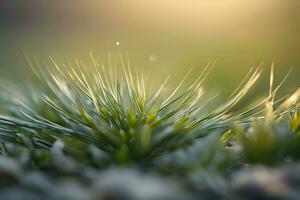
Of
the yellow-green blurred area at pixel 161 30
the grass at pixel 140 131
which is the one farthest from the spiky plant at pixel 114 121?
the yellow-green blurred area at pixel 161 30

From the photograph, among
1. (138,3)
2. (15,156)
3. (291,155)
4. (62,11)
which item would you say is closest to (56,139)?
(15,156)

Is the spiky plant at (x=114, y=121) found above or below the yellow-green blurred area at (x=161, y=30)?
below

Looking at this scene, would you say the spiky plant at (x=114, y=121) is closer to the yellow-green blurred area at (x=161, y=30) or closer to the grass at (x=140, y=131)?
the grass at (x=140, y=131)

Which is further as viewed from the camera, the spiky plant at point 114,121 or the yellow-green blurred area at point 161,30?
the yellow-green blurred area at point 161,30

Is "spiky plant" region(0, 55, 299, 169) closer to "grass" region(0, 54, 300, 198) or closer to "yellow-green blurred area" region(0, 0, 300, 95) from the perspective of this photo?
"grass" region(0, 54, 300, 198)

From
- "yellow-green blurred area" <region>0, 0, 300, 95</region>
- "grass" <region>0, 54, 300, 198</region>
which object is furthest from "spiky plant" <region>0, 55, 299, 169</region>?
"yellow-green blurred area" <region>0, 0, 300, 95</region>

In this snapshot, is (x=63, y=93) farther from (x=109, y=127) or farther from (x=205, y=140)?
(x=205, y=140)
